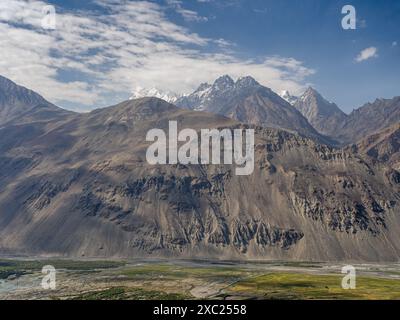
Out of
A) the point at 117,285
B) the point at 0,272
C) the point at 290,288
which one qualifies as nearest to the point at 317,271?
the point at 290,288

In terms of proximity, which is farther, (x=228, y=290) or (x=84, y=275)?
(x=84, y=275)
